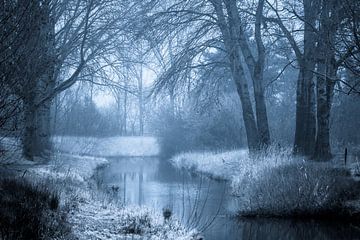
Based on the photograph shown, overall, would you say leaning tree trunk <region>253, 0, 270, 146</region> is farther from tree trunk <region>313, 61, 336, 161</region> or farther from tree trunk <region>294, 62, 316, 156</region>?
tree trunk <region>313, 61, 336, 161</region>

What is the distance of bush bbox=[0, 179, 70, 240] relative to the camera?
5636mm

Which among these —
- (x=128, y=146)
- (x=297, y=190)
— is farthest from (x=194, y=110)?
(x=128, y=146)

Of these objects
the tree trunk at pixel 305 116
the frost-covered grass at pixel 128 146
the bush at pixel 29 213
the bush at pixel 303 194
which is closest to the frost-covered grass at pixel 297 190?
the bush at pixel 303 194

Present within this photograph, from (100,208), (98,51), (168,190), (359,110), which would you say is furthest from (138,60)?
(359,110)

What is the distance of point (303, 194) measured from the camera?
404 inches

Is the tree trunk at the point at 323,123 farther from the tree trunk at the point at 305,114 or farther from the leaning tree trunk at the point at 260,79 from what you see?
the leaning tree trunk at the point at 260,79

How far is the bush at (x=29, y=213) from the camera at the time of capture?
18.5 feet

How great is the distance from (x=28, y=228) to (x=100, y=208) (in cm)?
395

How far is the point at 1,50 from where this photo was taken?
5270 millimetres

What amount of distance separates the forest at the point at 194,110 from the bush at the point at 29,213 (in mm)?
33

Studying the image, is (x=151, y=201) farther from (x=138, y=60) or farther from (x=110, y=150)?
(x=110, y=150)

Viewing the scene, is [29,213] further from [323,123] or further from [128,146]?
[128,146]

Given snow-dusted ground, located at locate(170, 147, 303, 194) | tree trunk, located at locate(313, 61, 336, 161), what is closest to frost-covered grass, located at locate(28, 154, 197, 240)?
snow-dusted ground, located at locate(170, 147, 303, 194)

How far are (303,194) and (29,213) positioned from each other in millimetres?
6486
